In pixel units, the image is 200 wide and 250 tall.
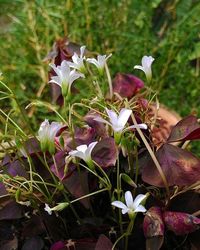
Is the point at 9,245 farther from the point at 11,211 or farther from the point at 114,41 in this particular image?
the point at 114,41

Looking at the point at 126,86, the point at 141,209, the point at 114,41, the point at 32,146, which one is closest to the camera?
the point at 141,209

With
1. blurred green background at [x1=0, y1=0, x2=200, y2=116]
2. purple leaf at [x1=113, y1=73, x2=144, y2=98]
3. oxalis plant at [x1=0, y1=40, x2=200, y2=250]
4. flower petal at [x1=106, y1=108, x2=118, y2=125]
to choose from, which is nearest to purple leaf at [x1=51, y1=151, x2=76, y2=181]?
oxalis plant at [x1=0, y1=40, x2=200, y2=250]

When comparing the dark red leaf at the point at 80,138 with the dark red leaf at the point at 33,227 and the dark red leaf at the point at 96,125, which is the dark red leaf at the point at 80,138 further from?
the dark red leaf at the point at 33,227

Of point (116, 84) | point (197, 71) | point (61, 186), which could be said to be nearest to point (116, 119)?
point (61, 186)

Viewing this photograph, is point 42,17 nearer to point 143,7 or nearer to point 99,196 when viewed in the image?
point 143,7

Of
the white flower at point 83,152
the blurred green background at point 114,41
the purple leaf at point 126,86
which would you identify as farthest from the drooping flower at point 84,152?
the blurred green background at point 114,41

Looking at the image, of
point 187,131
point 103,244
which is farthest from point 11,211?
point 187,131

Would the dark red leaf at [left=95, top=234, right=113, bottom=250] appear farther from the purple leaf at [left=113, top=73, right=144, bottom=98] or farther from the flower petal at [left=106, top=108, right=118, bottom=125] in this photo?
the purple leaf at [left=113, top=73, right=144, bottom=98]

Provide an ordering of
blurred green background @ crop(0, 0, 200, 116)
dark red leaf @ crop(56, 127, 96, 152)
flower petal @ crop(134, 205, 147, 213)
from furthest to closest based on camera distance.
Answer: blurred green background @ crop(0, 0, 200, 116), dark red leaf @ crop(56, 127, 96, 152), flower petal @ crop(134, 205, 147, 213)
